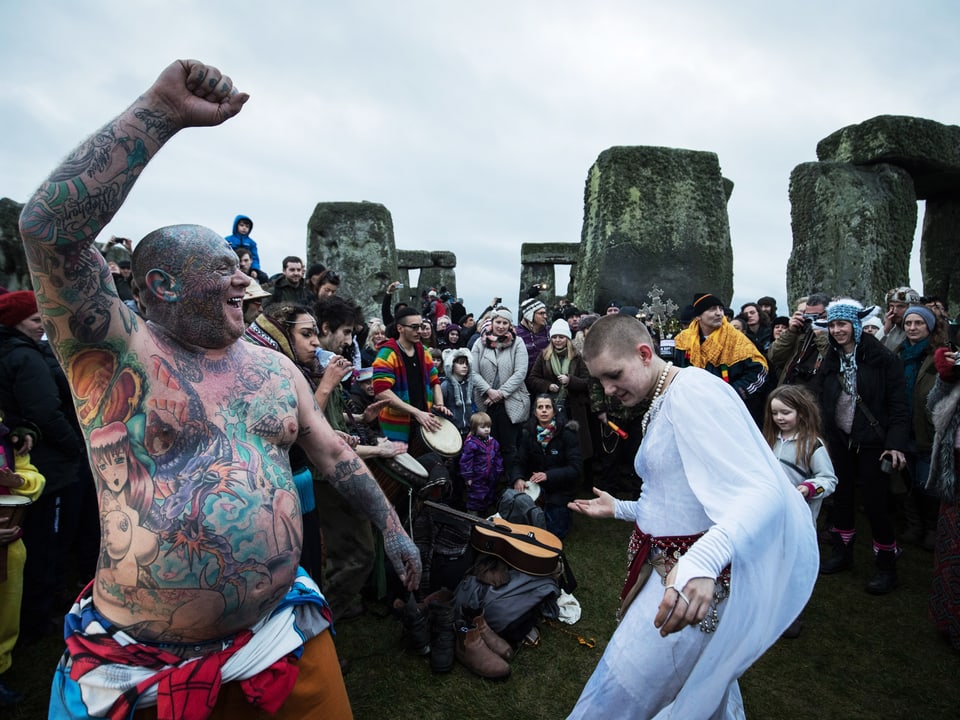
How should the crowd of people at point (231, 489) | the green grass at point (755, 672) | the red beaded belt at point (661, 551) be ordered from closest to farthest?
1. the crowd of people at point (231, 489)
2. the red beaded belt at point (661, 551)
3. the green grass at point (755, 672)

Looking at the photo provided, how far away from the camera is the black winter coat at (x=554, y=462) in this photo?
17.4 ft

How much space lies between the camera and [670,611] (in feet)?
4.90

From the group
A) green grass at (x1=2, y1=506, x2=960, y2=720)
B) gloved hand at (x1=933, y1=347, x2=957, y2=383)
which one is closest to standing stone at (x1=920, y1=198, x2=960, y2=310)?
gloved hand at (x1=933, y1=347, x2=957, y2=383)

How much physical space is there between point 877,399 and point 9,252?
8948 millimetres

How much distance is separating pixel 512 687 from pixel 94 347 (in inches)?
109

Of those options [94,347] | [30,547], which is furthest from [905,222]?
[30,547]

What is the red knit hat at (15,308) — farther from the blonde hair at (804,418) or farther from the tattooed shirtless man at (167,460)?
the blonde hair at (804,418)

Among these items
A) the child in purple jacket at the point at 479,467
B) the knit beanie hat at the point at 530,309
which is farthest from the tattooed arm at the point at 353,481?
the knit beanie hat at the point at 530,309

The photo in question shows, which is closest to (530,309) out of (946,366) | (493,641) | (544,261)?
(946,366)

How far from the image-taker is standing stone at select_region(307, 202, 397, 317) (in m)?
10.4

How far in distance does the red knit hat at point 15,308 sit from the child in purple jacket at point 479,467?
3.25m

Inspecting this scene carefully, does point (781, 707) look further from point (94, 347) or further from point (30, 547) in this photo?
point (30, 547)

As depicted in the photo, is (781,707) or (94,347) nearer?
(94,347)

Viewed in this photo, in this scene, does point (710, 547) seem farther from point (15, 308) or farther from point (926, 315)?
point (926, 315)
